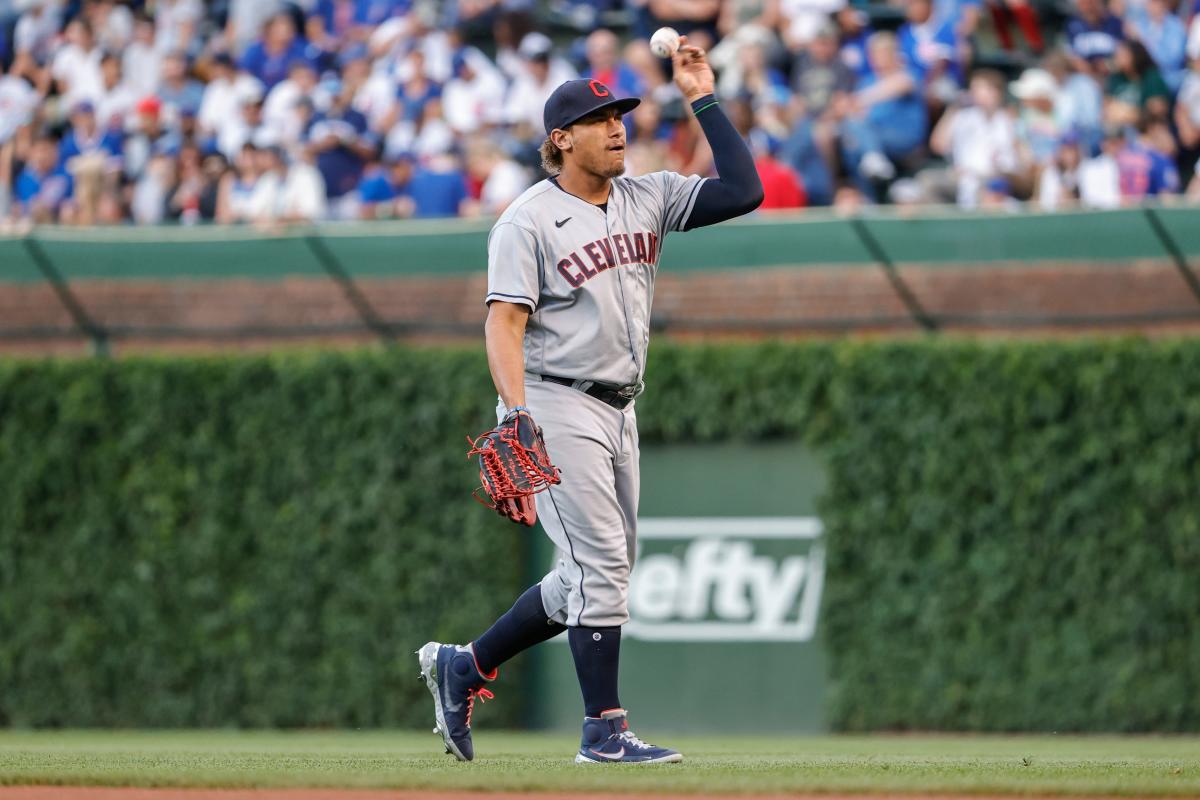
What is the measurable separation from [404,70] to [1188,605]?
7.55 meters

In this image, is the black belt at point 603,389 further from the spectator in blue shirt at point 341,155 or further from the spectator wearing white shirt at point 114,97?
the spectator wearing white shirt at point 114,97

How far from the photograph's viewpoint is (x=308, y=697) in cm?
1044

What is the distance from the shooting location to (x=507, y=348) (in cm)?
535

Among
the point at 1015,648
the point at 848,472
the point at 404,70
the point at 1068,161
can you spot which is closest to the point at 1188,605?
the point at 1015,648

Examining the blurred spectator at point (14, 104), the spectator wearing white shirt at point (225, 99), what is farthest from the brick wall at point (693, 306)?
the blurred spectator at point (14, 104)

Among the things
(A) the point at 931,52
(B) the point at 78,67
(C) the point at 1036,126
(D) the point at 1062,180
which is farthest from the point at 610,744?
(B) the point at 78,67

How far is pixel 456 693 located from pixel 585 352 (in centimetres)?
121

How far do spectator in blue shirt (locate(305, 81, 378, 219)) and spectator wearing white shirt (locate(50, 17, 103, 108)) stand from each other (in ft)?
9.46

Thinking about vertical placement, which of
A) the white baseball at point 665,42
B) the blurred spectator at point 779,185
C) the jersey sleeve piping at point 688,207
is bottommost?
the jersey sleeve piping at point 688,207

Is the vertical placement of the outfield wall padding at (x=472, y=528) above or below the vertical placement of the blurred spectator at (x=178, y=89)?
below

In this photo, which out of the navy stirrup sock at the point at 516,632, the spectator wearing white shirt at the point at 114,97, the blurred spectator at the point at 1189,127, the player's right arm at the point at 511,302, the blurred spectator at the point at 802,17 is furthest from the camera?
the spectator wearing white shirt at the point at 114,97

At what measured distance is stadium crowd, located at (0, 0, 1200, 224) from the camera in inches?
439

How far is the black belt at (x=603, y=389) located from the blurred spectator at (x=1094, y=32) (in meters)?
7.15

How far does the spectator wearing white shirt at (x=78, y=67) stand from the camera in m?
15.0
